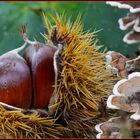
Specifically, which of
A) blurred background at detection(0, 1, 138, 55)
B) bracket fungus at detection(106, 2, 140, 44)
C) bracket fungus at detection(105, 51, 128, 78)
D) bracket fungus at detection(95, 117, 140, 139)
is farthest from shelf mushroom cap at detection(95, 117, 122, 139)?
blurred background at detection(0, 1, 138, 55)

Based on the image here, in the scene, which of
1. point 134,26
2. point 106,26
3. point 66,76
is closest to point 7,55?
point 66,76

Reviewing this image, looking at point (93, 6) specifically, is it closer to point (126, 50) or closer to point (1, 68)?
point (126, 50)

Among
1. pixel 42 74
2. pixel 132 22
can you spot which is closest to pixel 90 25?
pixel 132 22

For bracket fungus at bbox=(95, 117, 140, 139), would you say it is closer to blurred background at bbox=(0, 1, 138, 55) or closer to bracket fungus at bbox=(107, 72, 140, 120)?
bracket fungus at bbox=(107, 72, 140, 120)

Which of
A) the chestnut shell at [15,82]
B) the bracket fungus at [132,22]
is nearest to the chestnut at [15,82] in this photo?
the chestnut shell at [15,82]

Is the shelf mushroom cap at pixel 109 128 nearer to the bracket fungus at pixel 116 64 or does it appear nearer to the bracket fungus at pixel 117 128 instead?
the bracket fungus at pixel 117 128
